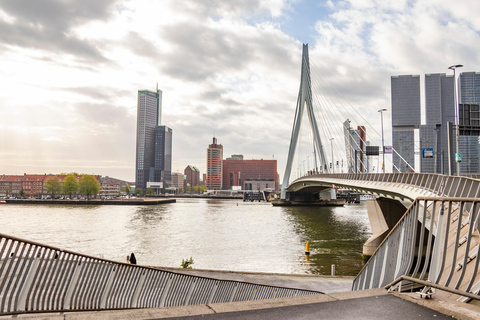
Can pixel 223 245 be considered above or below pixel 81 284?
below

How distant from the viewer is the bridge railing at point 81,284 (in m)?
4.50

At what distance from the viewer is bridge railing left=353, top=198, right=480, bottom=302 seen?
425 cm

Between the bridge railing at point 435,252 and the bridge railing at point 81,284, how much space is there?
162 inches

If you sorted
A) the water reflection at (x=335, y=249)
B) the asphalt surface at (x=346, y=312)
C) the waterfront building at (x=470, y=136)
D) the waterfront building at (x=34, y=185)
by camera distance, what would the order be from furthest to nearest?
1. the waterfront building at (x=34, y=185)
2. the waterfront building at (x=470, y=136)
3. the water reflection at (x=335, y=249)
4. the asphalt surface at (x=346, y=312)

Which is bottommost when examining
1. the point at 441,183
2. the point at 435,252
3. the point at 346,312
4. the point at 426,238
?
the point at 426,238

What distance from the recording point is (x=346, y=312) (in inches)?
168

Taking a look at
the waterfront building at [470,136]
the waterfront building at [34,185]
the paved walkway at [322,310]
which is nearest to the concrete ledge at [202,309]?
the paved walkway at [322,310]

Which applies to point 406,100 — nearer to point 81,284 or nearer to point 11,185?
point 81,284

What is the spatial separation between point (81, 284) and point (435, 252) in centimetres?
531

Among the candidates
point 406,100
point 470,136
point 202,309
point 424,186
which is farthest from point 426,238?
point 406,100

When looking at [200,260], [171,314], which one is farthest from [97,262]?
[200,260]

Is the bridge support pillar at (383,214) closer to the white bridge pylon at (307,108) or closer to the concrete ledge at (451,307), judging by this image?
the concrete ledge at (451,307)

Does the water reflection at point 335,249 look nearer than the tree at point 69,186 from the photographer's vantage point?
Yes

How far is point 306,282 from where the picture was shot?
45.7 feet
